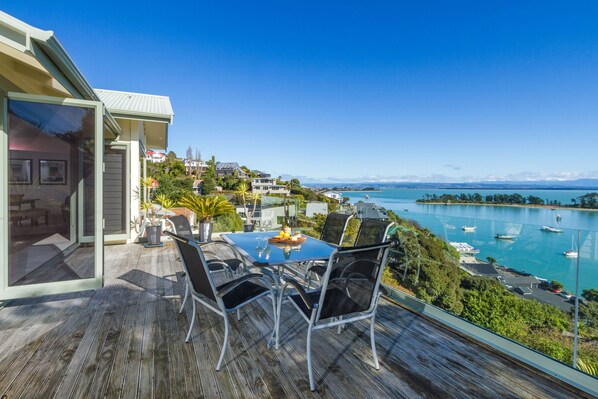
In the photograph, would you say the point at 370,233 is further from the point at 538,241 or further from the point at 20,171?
the point at 20,171

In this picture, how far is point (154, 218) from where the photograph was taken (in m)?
6.57

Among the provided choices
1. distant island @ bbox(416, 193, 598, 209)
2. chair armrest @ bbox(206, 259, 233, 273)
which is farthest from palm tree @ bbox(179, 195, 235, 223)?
distant island @ bbox(416, 193, 598, 209)

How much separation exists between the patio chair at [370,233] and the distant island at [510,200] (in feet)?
8.20

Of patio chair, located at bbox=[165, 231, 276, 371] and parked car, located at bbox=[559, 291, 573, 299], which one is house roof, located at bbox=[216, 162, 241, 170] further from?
parked car, located at bbox=[559, 291, 573, 299]

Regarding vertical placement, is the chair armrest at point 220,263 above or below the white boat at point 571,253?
below

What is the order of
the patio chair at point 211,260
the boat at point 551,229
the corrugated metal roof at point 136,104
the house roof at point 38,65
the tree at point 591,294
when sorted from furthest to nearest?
the corrugated metal roof at point 136,104
the patio chair at point 211,260
the boat at point 551,229
the house roof at point 38,65
the tree at point 591,294

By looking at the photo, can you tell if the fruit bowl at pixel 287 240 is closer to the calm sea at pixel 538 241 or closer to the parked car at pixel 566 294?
the calm sea at pixel 538 241

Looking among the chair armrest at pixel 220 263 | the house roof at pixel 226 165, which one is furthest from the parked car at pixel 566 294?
the house roof at pixel 226 165

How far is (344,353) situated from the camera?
2404mm

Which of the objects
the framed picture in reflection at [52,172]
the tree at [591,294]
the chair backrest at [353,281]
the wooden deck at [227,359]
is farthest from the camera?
the framed picture in reflection at [52,172]

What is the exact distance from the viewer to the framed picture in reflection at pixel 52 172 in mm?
3852

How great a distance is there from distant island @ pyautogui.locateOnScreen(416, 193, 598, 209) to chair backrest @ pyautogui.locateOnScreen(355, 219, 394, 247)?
2.50 metres

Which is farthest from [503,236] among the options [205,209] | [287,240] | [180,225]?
[205,209]

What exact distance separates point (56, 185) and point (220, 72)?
371 inches
